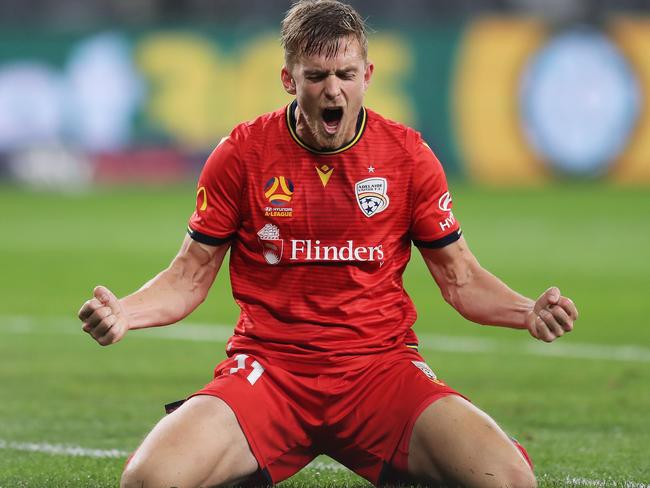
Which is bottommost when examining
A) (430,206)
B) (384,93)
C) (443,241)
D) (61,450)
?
(384,93)

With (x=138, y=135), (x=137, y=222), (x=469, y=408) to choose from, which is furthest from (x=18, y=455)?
(x=138, y=135)

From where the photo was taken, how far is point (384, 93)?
78.8 ft

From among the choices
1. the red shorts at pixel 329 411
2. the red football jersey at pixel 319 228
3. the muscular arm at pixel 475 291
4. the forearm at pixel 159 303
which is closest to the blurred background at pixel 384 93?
the muscular arm at pixel 475 291

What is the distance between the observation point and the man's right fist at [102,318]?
533 centimetres

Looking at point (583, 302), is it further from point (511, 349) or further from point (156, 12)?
point (156, 12)

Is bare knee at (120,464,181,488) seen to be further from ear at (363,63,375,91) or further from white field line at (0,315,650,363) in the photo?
white field line at (0,315,650,363)

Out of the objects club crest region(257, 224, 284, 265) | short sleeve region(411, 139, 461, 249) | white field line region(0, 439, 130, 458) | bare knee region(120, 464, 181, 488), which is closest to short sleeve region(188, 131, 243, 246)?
club crest region(257, 224, 284, 265)

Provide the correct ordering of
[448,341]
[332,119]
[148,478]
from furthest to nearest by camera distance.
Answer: [448,341], [332,119], [148,478]

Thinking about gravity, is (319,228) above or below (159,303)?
above

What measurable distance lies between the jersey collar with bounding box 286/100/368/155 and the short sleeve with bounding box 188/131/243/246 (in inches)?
8.9

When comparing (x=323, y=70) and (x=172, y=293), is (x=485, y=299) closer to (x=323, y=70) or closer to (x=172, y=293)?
(x=323, y=70)

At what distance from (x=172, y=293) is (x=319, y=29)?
122 centimetres

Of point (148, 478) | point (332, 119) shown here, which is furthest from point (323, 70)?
point (148, 478)

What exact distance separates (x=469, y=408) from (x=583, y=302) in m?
7.46
